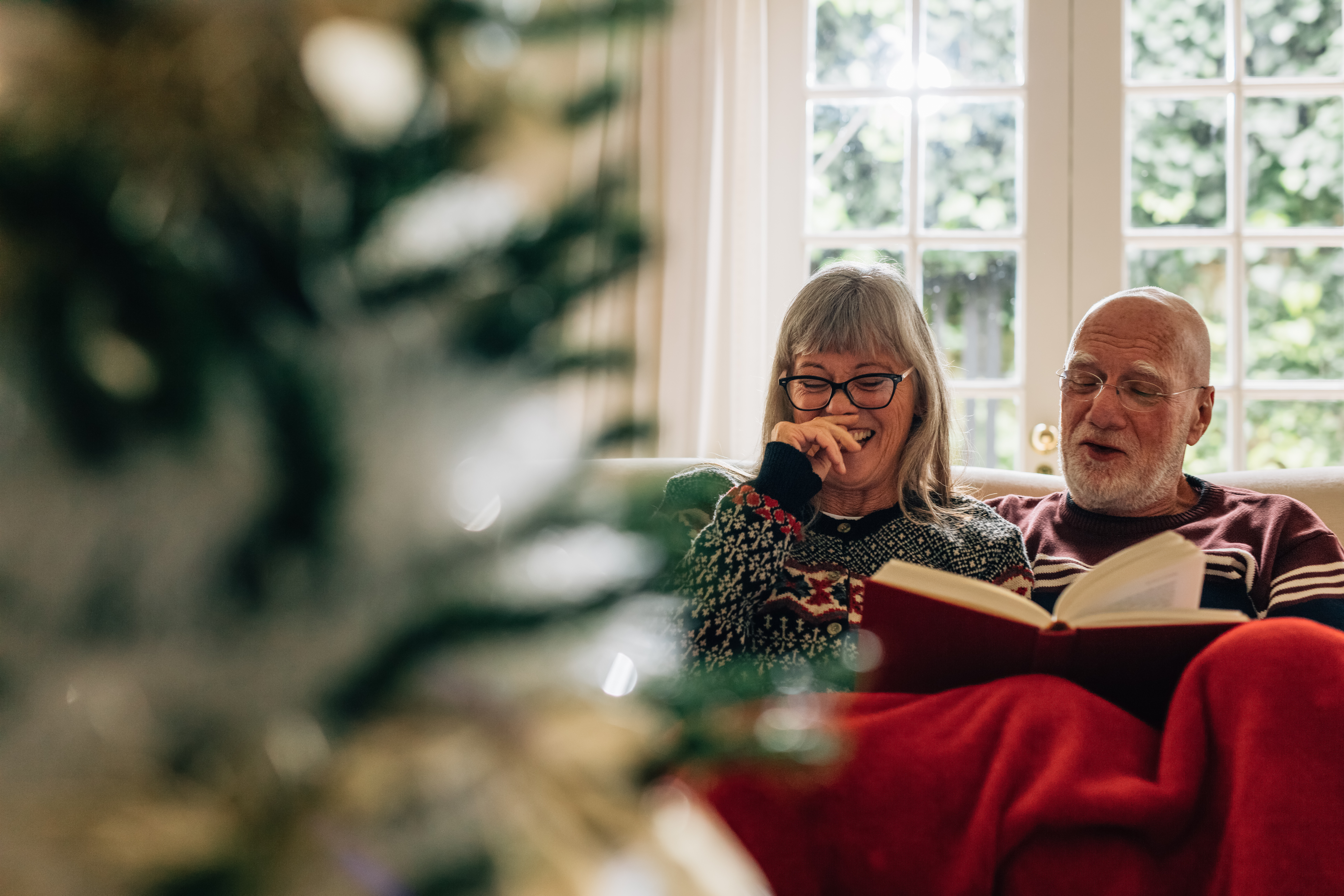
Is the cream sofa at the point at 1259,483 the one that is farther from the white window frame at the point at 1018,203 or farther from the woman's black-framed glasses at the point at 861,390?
the white window frame at the point at 1018,203

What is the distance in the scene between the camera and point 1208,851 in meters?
0.89

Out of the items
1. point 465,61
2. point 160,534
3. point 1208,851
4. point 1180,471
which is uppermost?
point 465,61

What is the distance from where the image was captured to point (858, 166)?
9.28ft

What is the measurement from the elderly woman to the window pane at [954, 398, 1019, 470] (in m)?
1.10

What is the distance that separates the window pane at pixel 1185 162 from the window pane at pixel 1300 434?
54cm

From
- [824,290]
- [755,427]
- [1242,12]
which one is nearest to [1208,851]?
[824,290]

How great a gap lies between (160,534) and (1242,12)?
3194 millimetres

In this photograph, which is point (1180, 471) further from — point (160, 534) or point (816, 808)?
point (160, 534)

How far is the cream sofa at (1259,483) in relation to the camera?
1859 millimetres

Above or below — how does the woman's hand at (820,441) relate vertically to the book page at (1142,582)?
above

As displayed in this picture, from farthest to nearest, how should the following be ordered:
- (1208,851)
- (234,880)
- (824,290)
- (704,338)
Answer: (704,338)
(824,290)
(1208,851)
(234,880)

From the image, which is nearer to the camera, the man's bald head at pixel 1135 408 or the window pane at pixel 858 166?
the man's bald head at pixel 1135 408

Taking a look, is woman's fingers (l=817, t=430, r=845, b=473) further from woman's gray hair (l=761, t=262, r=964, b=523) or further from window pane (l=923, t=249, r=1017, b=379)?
window pane (l=923, t=249, r=1017, b=379)

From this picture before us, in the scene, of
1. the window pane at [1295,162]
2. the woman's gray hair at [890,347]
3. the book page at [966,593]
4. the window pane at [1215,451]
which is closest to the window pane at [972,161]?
the window pane at [1295,162]
